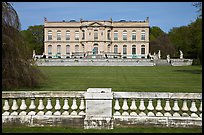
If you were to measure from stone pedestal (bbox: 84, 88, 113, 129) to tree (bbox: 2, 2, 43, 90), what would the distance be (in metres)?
6.91

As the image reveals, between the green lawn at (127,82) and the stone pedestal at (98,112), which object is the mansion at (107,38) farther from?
the stone pedestal at (98,112)

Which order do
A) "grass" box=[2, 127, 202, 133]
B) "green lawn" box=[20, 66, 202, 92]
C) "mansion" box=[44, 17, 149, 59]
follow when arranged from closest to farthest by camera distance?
"grass" box=[2, 127, 202, 133] → "green lawn" box=[20, 66, 202, 92] → "mansion" box=[44, 17, 149, 59]

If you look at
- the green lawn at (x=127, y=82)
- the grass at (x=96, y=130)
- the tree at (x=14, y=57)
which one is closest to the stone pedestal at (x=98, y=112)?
the grass at (x=96, y=130)

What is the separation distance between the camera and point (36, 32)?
302ft

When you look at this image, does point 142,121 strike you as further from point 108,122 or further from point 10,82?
point 10,82

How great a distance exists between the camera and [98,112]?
7359 mm

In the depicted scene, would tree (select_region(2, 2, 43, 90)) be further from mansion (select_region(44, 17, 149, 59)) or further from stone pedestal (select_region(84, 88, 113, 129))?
mansion (select_region(44, 17, 149, 59))

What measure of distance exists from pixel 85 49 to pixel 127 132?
72191 millimetres

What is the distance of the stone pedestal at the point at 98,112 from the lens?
23.9 ft

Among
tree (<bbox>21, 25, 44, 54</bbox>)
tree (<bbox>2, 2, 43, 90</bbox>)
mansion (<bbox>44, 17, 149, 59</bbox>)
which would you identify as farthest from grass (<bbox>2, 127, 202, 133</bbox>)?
tree (<bbox>21, 25, 44, 54</bbox>)

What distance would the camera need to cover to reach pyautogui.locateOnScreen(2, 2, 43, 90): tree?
13.4m

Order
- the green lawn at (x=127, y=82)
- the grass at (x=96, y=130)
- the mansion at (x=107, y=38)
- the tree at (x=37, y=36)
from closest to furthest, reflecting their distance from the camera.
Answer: the grass at (x=96, y=130) < the green lawn at (x=127, y=82) < the mansion at (x=107, y=38) < the tree at (x=37, y=36)

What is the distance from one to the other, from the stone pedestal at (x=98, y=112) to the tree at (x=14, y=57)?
6.91 meters

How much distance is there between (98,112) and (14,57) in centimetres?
753
